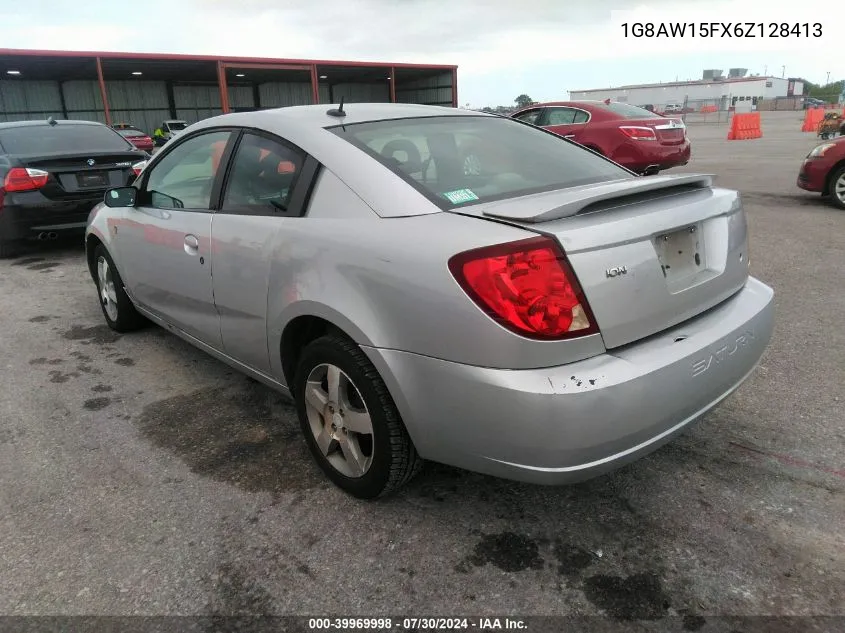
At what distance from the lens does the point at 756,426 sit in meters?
2.96

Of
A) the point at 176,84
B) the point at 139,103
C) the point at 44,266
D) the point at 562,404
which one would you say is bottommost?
the point at 44,266

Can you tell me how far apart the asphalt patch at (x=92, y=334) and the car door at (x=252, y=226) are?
6.29 ft

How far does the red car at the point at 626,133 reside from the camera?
34.8 feet

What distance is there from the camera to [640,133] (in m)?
10.6

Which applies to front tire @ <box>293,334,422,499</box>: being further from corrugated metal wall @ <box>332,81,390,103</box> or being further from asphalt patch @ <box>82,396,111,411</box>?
corrugated metal wall @ <box>332,81,390,103</box>

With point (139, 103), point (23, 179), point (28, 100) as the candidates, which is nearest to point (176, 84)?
point (139, 103)

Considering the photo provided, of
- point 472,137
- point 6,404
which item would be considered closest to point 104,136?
point 6,404

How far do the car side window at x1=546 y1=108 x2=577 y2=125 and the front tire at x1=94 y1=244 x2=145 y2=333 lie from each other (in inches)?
362

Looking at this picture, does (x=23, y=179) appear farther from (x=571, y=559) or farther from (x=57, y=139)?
(x=571, y=559)

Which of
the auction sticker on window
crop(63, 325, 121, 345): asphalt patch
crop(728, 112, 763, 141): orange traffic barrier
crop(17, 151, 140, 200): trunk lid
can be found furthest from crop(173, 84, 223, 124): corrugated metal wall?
the auction sticker on window

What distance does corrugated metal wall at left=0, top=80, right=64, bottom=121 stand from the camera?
3028 cm

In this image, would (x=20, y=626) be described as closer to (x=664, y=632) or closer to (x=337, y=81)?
(x=664, y=632)

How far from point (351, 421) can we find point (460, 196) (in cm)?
92

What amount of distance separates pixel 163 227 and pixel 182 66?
2942cm
